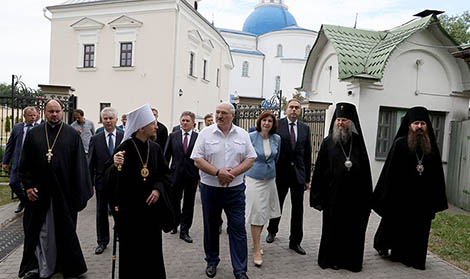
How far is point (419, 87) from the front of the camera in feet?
33.3

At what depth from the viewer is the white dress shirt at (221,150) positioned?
446 centimetres

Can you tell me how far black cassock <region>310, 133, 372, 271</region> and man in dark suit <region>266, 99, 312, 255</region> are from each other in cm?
57

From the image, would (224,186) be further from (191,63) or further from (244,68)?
(244,68)

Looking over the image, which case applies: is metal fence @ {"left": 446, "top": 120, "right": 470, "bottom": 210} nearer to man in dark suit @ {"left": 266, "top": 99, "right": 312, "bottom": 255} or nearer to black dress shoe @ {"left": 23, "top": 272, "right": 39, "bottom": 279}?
man in dark suit @ {"left": 266, "top": 99, "right": 312, "bottom": 255}

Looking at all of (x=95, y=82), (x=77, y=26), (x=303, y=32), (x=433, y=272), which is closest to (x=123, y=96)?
(x=95, y=82)

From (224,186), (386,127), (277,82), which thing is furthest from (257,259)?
(277,82)

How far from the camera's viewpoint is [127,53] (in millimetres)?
22453

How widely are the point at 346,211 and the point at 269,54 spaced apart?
46.7m

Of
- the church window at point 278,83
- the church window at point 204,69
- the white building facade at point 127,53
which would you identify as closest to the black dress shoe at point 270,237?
the white building facade at point 127,53

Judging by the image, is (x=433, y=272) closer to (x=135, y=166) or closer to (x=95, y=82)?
(x=135, y=166)

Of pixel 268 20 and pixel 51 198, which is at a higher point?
pixel 268 20

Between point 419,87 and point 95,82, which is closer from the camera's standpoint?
point 419,87

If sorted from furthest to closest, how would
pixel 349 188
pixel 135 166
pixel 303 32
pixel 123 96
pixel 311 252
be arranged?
1. pixel 303 32
2. pixel 123 96
3. pixel 311 252
4. pixel 349 188
5. pixel 135 166

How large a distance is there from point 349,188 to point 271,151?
46.1 inches
